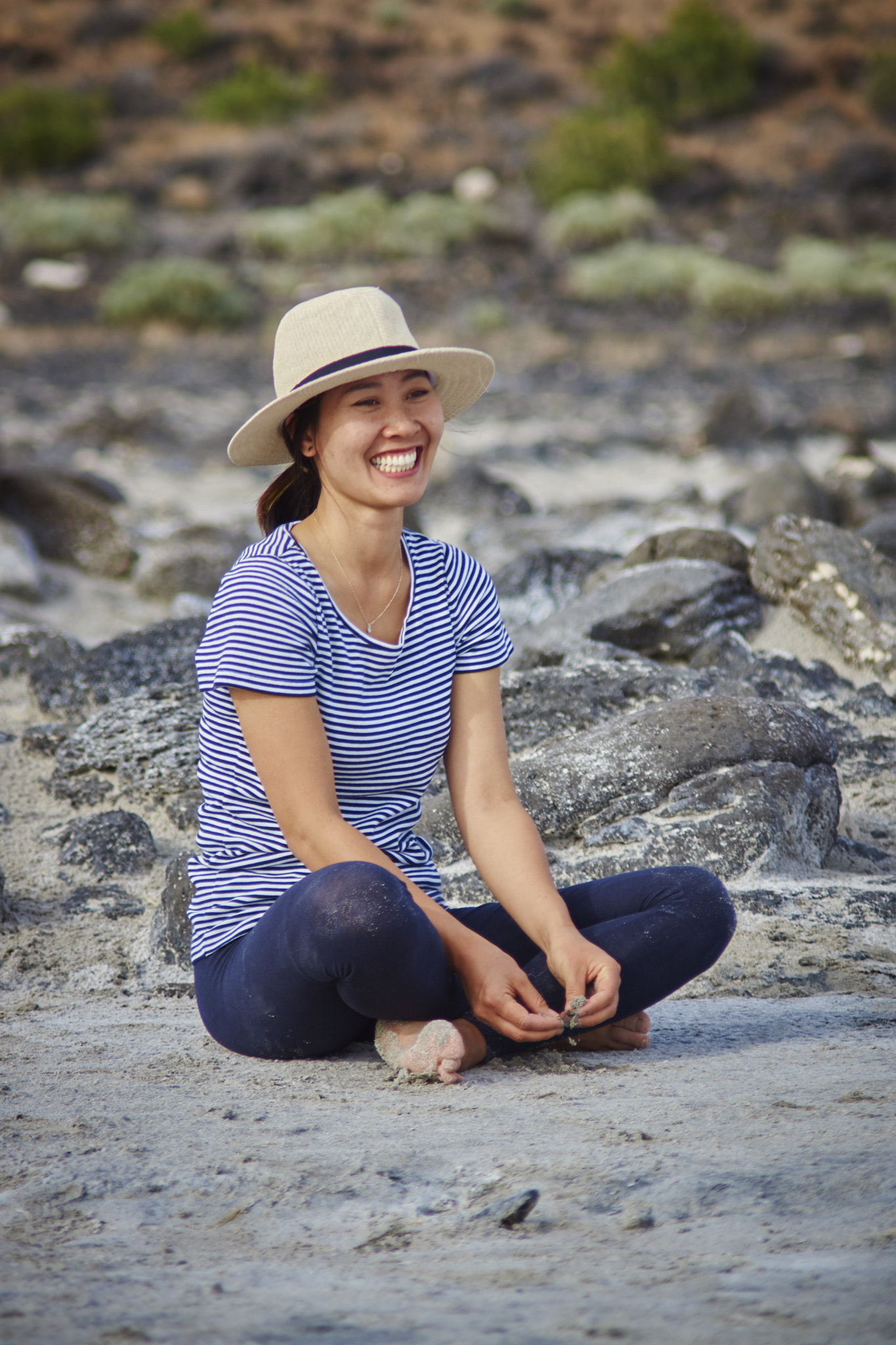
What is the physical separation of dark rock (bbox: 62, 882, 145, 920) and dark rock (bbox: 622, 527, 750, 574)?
298cm

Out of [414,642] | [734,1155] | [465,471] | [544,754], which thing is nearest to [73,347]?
[465,471]

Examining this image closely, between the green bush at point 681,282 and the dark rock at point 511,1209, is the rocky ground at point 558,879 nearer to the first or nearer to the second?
the dark rock at point 511,1209

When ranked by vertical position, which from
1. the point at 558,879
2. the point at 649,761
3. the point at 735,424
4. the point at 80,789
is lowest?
the point at 558,879

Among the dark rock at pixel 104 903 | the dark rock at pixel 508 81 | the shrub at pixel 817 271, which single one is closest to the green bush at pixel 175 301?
the shrub at pixel 817 271

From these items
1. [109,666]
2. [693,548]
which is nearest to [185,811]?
[109,666]

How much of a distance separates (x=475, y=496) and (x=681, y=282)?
34.3ft

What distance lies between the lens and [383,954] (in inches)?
84.2

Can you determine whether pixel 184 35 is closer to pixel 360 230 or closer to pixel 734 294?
pixel 360 230

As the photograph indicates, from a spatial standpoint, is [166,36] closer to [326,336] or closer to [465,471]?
[465,471]

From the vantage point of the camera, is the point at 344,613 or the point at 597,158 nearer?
the point at 344,613

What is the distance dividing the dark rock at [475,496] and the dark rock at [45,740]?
15.5ft

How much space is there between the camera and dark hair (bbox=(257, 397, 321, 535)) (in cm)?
251

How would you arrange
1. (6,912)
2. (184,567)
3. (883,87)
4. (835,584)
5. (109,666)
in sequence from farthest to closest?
(883,87), (184,567), (835,584), (109,666), (6,912)

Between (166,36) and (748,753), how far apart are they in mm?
36370
